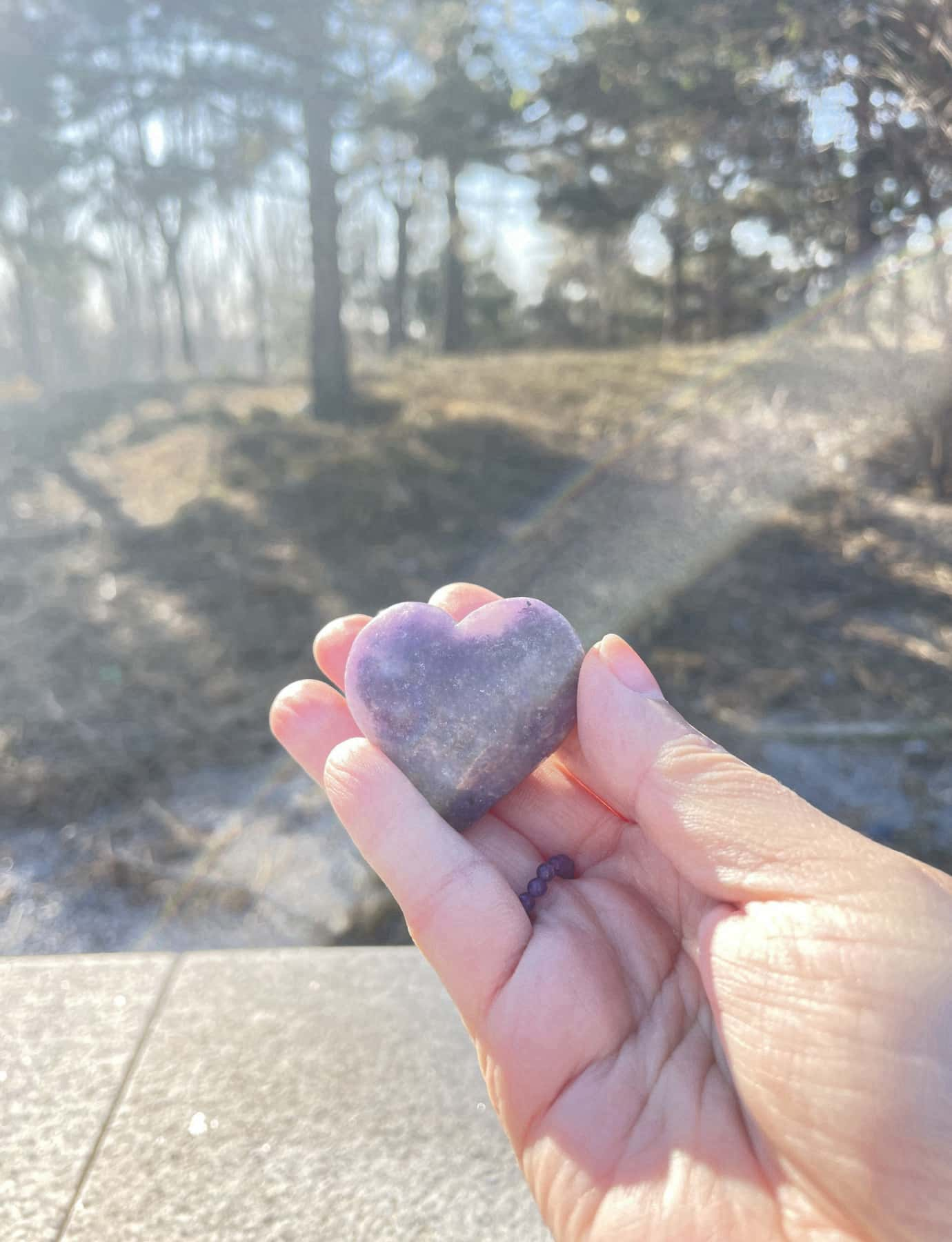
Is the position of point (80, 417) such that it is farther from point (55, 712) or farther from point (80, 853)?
point (80, 853)

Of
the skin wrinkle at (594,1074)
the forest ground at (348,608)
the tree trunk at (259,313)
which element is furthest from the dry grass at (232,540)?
the tree trunk at (259,313)

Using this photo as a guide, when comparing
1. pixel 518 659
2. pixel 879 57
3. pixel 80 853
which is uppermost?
pixel 879 57

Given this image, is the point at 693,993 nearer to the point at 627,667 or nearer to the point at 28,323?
the point at 627,667

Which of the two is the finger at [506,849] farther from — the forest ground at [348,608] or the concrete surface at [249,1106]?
the forest ground at [348,608]

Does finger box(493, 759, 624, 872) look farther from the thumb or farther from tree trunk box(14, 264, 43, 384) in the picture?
tree trunk box(14, 264, 43, 384)

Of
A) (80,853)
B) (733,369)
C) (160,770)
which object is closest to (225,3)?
(733,369)

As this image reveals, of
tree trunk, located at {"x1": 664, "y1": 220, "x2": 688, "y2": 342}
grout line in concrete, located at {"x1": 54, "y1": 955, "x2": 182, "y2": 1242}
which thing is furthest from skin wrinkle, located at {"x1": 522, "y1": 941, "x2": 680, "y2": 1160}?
tree trunk, located at {"x1": 664, "y1": 220, "x2": 688, "y2": 342}
